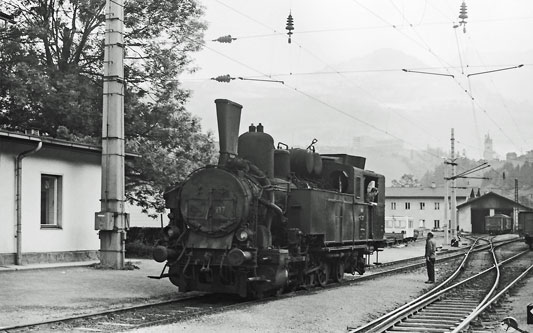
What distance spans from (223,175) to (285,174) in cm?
239

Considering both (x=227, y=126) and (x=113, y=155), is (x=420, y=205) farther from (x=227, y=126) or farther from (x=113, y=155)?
(x=227, y=126)

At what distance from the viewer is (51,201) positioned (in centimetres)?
2002

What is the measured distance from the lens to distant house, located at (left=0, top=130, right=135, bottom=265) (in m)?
18.1

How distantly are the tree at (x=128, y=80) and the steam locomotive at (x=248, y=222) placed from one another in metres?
10.2

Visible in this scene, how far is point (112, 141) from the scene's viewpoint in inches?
778

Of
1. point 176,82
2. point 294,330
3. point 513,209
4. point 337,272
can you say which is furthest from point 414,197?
point 294,330

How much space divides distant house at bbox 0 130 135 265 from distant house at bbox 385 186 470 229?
83099 mm

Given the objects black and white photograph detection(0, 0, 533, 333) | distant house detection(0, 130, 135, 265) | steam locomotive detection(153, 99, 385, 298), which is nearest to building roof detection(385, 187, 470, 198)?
black and white photograph detection(0, 0, 533, 333)

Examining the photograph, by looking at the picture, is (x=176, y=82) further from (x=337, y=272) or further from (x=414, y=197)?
(x=414, y=197)

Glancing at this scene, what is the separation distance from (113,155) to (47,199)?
7.42ft

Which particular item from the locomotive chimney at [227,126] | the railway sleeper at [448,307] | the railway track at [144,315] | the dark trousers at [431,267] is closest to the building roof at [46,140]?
the locomotive chimney at [227,126]

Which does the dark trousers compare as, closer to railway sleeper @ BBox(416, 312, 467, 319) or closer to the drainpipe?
railway sleeper @ BBox(416, 312, 467, 319)

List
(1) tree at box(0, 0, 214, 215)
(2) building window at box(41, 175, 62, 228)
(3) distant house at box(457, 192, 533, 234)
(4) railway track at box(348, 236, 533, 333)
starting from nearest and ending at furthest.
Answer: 1. (4) railway track at box(348, 236, 533, 333)
2. (2) building window at box(41, 175, 62, 228)
3. (1) tree at box(0, 0, 214, 215)
4. (3) distant house at box(457, 192, 533, 234)

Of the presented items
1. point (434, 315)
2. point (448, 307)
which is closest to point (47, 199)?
point (448, 307)
